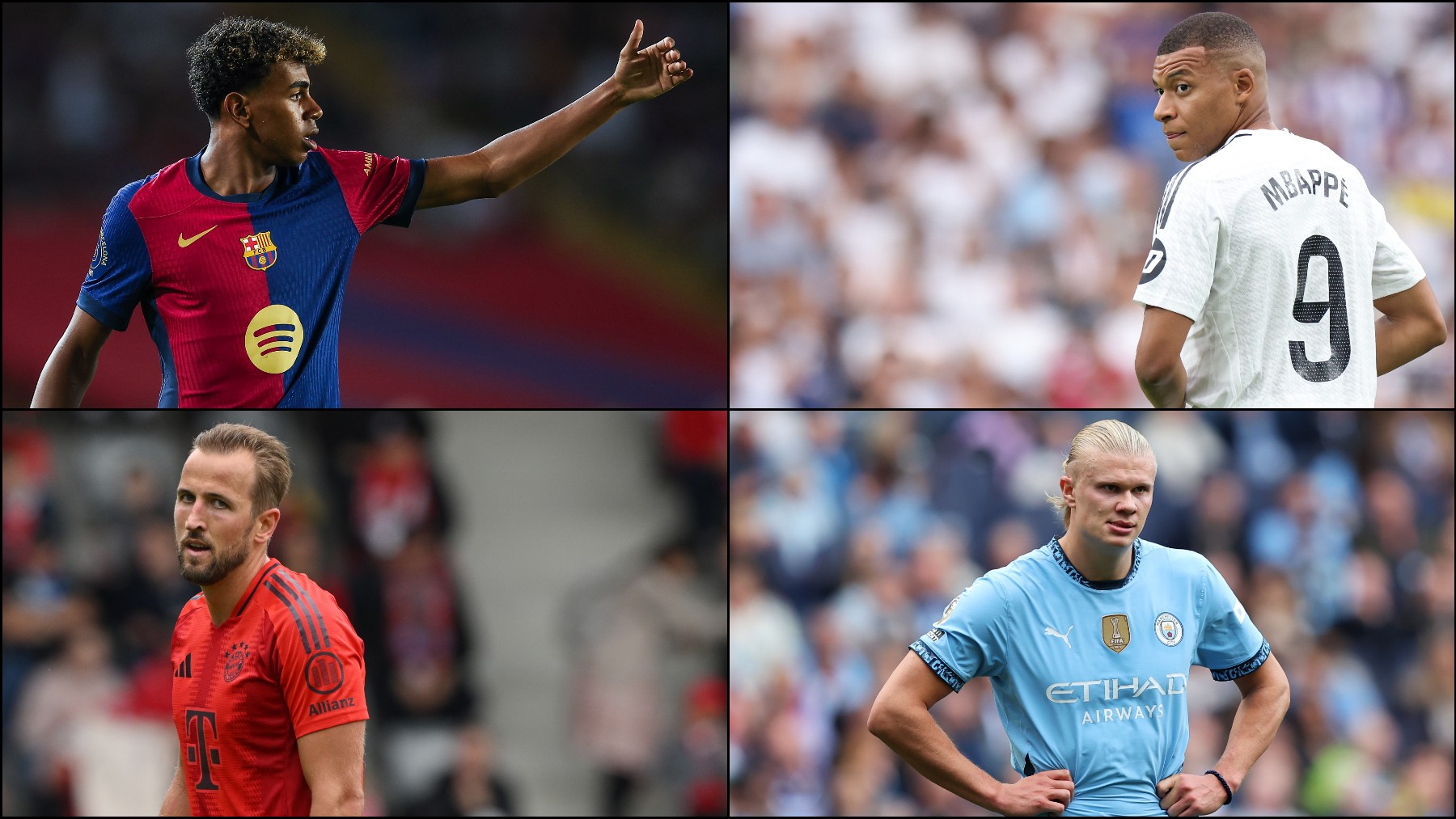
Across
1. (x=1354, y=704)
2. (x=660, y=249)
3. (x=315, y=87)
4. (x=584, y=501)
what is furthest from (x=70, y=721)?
(x=1354, y=704)

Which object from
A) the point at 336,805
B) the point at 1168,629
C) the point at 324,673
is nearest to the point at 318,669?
the point at 324,673

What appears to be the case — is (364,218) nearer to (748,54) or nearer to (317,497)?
(317,497)

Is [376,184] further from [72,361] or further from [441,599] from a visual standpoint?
[441,599]

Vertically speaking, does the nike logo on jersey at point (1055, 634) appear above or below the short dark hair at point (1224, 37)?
below

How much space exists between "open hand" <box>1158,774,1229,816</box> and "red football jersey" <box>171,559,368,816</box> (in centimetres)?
199

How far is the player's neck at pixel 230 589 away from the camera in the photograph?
11.1ft

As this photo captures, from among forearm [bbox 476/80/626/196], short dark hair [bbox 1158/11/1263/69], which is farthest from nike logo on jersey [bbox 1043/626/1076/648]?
forearm [bbox 476/80/626/196]

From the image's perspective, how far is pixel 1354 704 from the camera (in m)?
8.91

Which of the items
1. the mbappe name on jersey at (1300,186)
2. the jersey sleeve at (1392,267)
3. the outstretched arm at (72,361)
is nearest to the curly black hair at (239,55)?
the outstretched arm at (72,361)

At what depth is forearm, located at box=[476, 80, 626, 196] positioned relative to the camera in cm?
372

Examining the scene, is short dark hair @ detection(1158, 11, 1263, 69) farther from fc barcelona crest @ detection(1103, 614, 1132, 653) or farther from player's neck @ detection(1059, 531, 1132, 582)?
fc barcelona crest @ detection(1103, 614, 1132, 653)

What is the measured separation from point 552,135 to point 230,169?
87 centimetres

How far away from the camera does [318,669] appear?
3209 mm

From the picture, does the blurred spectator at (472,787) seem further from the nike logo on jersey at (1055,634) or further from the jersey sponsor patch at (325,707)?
the nike logo on jersey at (1055,634)
